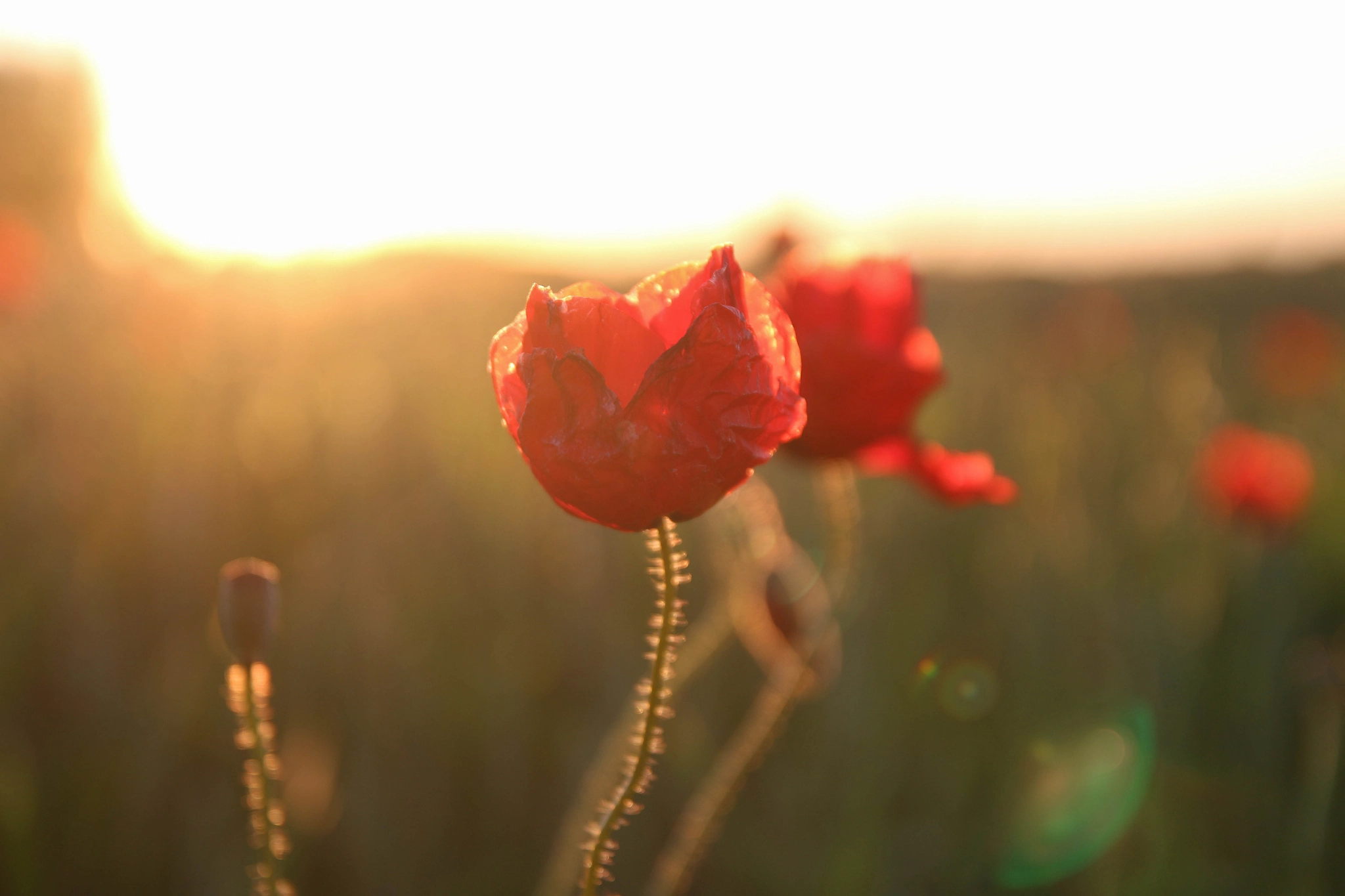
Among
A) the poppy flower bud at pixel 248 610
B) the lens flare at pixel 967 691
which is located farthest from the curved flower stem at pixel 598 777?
the lens flare at pixel 967 691

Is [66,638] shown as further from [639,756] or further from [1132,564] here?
[1132,564]

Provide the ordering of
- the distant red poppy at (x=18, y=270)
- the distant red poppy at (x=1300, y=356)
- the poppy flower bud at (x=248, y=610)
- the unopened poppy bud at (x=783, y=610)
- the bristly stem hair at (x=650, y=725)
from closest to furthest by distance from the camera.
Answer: the bristly stem hair at (x=650, y=725), the poppy flower bud at (x=248, y=610), the unopened poppy bud at (x=783, y=610), the distant red poppy at (x=18, y=270), the distant red poppy at (x=1300, y=356)

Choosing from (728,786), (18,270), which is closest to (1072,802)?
(728,786)

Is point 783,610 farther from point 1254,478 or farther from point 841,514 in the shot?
point 1254,478

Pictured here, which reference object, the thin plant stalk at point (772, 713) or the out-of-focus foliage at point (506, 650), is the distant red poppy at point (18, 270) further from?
the thin plant stalk at point (772, 713)


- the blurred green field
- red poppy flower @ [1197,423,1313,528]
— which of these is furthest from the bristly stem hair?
red poppy flower @ [1197,423,1313,528]
